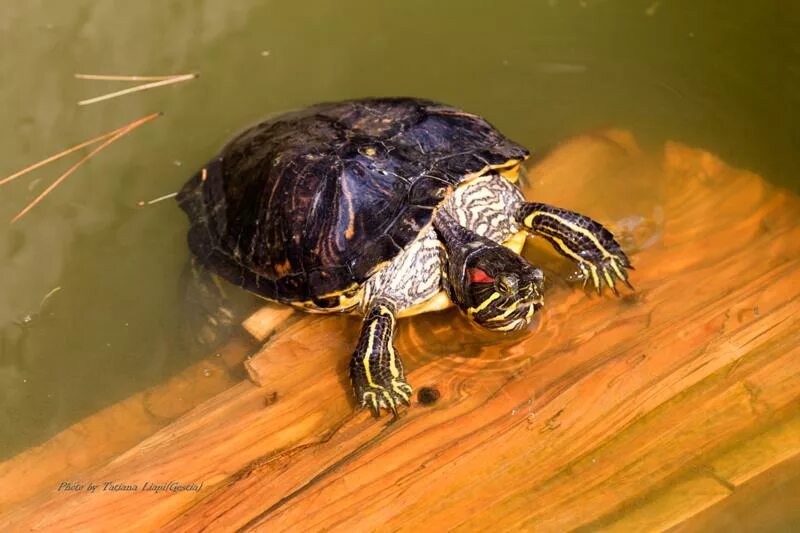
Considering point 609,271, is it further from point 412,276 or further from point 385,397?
point 385,397

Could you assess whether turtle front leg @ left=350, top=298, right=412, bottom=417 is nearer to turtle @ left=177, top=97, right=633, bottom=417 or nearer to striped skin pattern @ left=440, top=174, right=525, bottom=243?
turtle @ left=177, top=97, right=633, bottom=417

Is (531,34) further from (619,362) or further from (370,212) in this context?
(619,362)

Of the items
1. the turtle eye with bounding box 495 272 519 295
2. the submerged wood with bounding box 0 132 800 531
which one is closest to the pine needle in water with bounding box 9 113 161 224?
the submerged wood with bounding box 0 132 800 531

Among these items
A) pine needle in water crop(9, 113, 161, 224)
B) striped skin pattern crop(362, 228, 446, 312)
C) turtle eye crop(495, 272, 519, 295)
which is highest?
turtle eye crop(495, 272, 519, 295)

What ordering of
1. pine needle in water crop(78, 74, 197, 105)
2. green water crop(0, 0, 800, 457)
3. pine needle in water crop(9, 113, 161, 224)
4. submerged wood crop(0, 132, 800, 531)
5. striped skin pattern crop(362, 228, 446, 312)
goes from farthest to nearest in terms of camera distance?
pine needle in water crop(78, 74, 197, 105) < pine needle in water crop(9, 113, 161, 224) < green water crop(0, 0, 800, 457) < striped skin pattern crop(362, 228, 446, 312) < submerged wood crop(0, 132, 800, 531)

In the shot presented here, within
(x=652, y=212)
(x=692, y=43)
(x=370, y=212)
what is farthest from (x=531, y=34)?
(x=370, y=212)

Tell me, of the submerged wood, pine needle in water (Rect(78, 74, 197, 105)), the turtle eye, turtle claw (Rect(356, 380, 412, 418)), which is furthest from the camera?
pine needle in water (Rect(78, 74, 197, 105))

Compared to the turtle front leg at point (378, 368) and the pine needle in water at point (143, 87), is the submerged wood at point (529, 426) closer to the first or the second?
the turtle front leg at point (378, 368)

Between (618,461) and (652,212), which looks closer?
(618,461)
